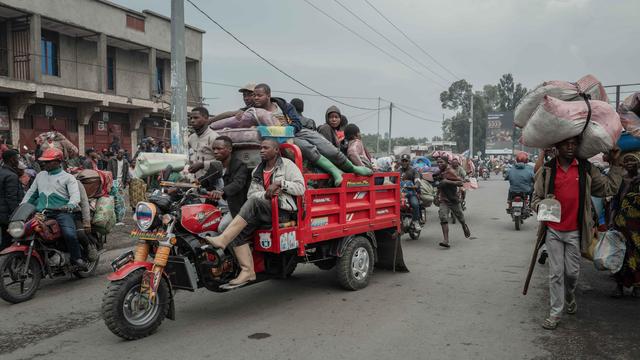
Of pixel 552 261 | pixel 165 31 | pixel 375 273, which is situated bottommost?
pixel 375 273

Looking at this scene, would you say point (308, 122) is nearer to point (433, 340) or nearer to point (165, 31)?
point (433, 340)

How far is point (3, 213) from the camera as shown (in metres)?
6.74

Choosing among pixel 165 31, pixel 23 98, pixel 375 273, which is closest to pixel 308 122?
pixel 375 273

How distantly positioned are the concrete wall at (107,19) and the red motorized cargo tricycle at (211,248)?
54.9 ft

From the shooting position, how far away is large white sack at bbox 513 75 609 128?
16.8 ft

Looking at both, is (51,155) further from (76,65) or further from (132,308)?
(76,65)

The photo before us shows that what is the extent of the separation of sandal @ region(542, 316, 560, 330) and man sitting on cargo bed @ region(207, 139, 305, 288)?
8.65ft

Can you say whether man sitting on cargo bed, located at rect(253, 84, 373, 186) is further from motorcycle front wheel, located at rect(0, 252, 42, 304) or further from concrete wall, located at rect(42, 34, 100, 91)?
concrete wall, located at rect(42, 34, 100, 91)

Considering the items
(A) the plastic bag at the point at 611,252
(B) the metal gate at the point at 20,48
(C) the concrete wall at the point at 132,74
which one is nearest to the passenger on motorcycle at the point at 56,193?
(A) the plastic bag at the point at 611,252

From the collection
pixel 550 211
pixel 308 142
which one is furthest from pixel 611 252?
pixel 308 142

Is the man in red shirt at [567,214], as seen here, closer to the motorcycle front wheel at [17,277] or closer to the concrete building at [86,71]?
the motorcycle front wheel at [17,277]

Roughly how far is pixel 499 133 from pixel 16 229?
249 feet

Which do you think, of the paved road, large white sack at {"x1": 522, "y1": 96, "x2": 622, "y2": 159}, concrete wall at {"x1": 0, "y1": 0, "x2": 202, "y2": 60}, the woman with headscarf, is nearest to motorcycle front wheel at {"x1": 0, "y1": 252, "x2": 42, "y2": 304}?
the paved road

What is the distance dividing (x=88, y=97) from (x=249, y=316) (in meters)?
18.1
